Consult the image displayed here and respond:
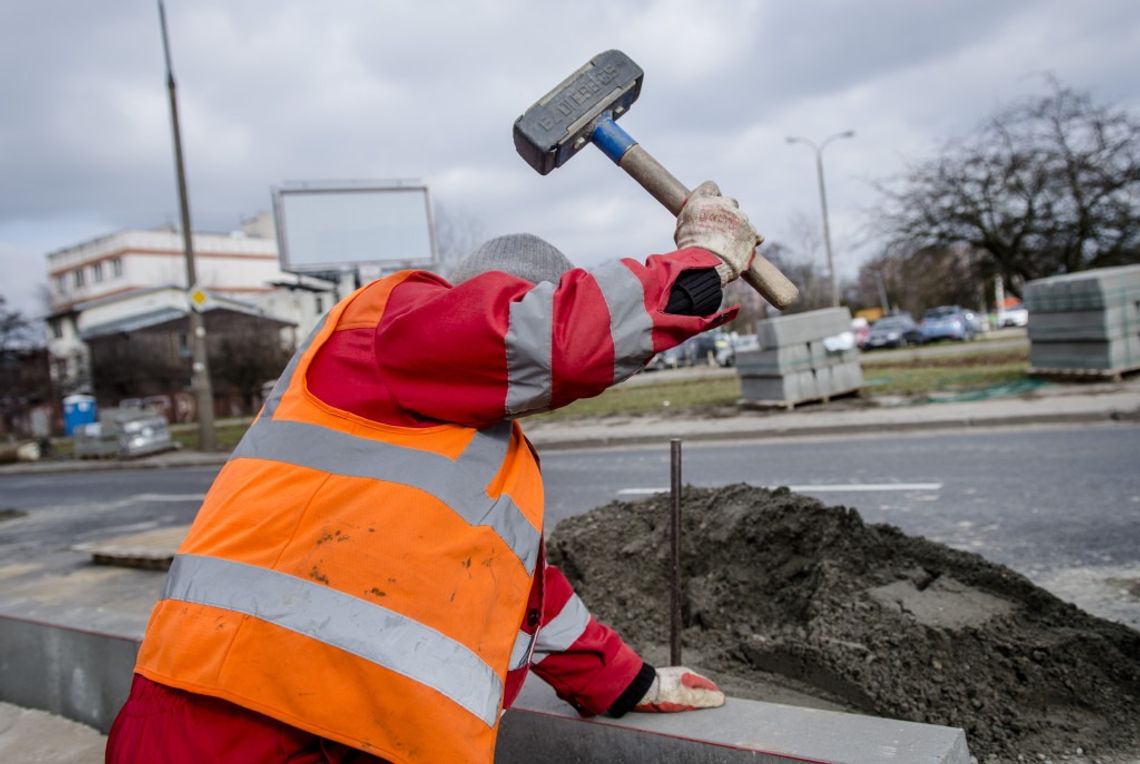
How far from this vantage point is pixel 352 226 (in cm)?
2052

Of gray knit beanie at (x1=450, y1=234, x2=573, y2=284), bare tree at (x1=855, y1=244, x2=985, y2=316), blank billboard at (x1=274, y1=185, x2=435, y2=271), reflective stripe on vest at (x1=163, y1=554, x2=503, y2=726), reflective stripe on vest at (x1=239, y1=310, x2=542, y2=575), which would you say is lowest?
reflective stripe on vest at (x1=163, y1=554, x2=503, y2=726)

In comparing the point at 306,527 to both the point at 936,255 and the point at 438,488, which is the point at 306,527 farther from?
the point at 936,255

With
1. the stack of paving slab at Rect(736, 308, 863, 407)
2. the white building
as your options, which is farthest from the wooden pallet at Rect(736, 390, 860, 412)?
the white building

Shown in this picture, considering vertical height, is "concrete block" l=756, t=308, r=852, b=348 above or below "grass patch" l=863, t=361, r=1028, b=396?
above

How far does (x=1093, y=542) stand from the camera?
4.54 m

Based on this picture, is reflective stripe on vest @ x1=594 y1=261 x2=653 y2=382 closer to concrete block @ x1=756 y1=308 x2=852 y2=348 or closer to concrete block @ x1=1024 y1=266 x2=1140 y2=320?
concrete block @ x1=756 y1=308 x2=852 y2=348

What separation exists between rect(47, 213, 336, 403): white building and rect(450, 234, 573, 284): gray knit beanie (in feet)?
139

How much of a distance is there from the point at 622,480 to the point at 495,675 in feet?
23.7

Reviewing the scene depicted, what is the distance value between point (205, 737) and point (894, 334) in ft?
113

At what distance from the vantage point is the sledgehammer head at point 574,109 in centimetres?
219

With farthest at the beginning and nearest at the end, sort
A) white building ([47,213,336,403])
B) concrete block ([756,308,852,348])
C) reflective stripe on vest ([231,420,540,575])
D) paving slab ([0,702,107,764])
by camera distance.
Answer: white building ([47,213,336,403]) < concrete block ([756,308,852,348]) < paving slab ([0,702,107,764]) < reflective stripe on vest ([231,420,540,575])

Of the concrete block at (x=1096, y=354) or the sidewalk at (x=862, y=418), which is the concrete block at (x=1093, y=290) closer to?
the concrete block at (x=1096, y=354)

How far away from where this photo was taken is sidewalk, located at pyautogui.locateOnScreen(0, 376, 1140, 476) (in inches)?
382

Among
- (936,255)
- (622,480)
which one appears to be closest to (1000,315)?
(936,255)
